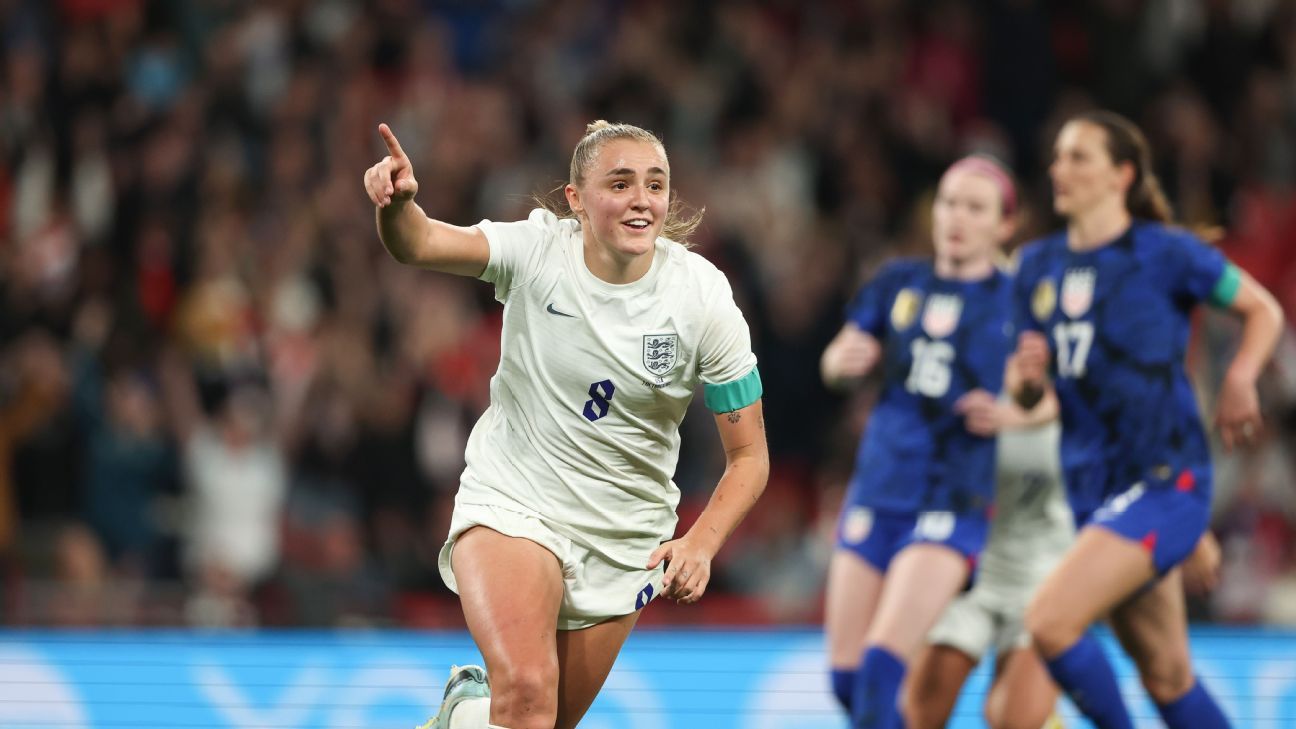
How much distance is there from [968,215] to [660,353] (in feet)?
7.56

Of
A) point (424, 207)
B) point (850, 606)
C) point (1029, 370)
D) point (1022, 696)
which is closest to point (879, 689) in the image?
point (850, 606)

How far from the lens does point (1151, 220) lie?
6.30 metres

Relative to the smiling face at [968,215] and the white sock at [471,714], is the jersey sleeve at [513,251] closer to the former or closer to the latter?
the white sock at [471,714]

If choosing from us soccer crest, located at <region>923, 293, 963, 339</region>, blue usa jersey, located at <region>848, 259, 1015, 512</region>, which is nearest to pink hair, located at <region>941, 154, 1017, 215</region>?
blue usa jersey, located at <region>848, 259, 1015, 512</region>

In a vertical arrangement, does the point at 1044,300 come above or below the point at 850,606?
above

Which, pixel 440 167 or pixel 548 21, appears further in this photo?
pixel 548 21

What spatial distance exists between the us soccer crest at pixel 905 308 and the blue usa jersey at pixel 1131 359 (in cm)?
65

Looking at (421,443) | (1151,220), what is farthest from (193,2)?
(1151,220)

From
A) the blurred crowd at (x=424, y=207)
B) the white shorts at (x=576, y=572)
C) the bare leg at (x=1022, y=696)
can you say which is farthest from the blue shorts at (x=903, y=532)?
the blurred crowd at (x=424, y=207)

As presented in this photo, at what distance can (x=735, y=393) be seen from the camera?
4.79m

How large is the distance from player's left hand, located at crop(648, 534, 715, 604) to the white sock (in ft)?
2.15

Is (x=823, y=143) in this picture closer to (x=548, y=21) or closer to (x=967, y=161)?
(x=548, y=21)

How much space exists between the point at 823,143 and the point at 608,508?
7.36 meters

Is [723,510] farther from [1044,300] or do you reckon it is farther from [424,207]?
[424,207]
